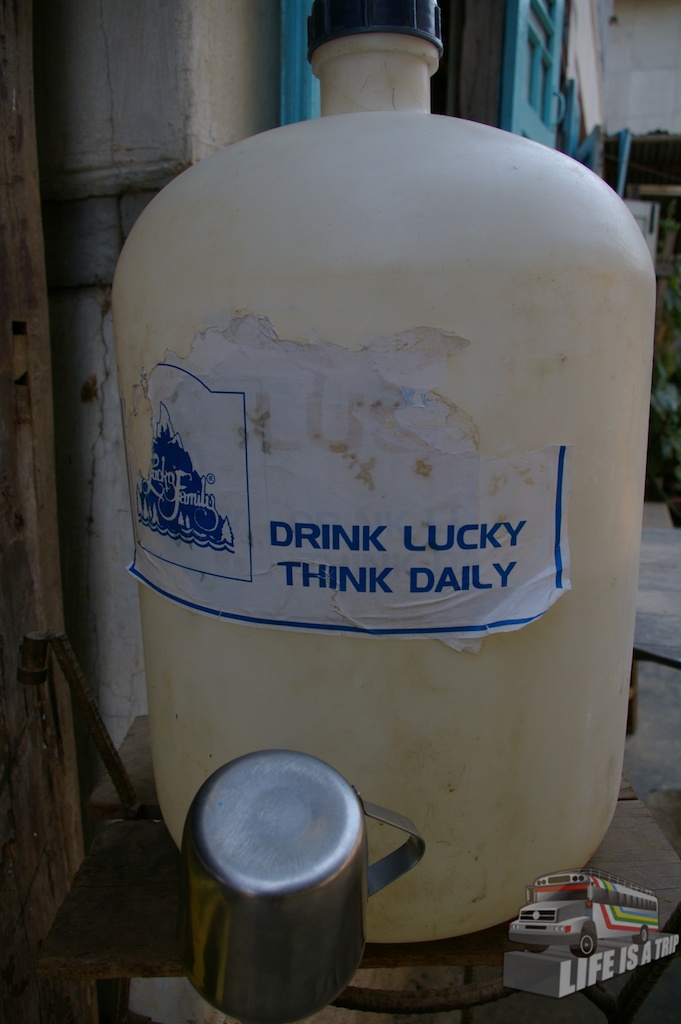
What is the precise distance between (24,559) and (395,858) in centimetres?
79

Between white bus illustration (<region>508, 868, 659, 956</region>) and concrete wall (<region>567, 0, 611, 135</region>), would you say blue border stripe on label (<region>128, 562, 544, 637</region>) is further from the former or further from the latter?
concrete wall (<region>567, 0, 611, 135</region>)

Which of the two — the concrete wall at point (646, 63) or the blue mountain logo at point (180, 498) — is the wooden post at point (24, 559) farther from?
the concrete wall at point (646, 63)

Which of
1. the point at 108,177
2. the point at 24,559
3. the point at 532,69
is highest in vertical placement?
the point at 532,69

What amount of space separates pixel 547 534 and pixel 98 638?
100 cm

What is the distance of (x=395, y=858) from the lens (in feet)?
2.16

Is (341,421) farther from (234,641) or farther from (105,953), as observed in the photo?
(105,953)

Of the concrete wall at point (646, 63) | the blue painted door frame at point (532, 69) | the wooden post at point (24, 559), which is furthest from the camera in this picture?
the concrete wall at point (646, 63)

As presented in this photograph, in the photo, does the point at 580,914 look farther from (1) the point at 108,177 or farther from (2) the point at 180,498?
(1) the point at 108,177

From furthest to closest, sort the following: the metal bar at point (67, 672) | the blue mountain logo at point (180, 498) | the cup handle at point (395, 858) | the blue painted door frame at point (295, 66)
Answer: the blue painted door frame at point (295, 66) → the metal bar at point (67, 672) → the blue mountain logo at point (180, 498) → the cup handle at point (395, 858)

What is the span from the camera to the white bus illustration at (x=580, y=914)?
765 millimetres

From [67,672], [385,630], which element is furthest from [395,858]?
[67,672]

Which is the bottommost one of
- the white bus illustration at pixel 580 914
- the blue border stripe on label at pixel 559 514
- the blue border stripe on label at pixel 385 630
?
the white bus illustration at pixel 580 914

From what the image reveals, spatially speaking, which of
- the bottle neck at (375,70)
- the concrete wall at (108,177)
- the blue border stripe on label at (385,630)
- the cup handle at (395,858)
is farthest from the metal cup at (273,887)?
the concrete wall at (108,177)

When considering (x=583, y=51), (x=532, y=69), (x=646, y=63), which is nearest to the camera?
(x=532, y=69)
